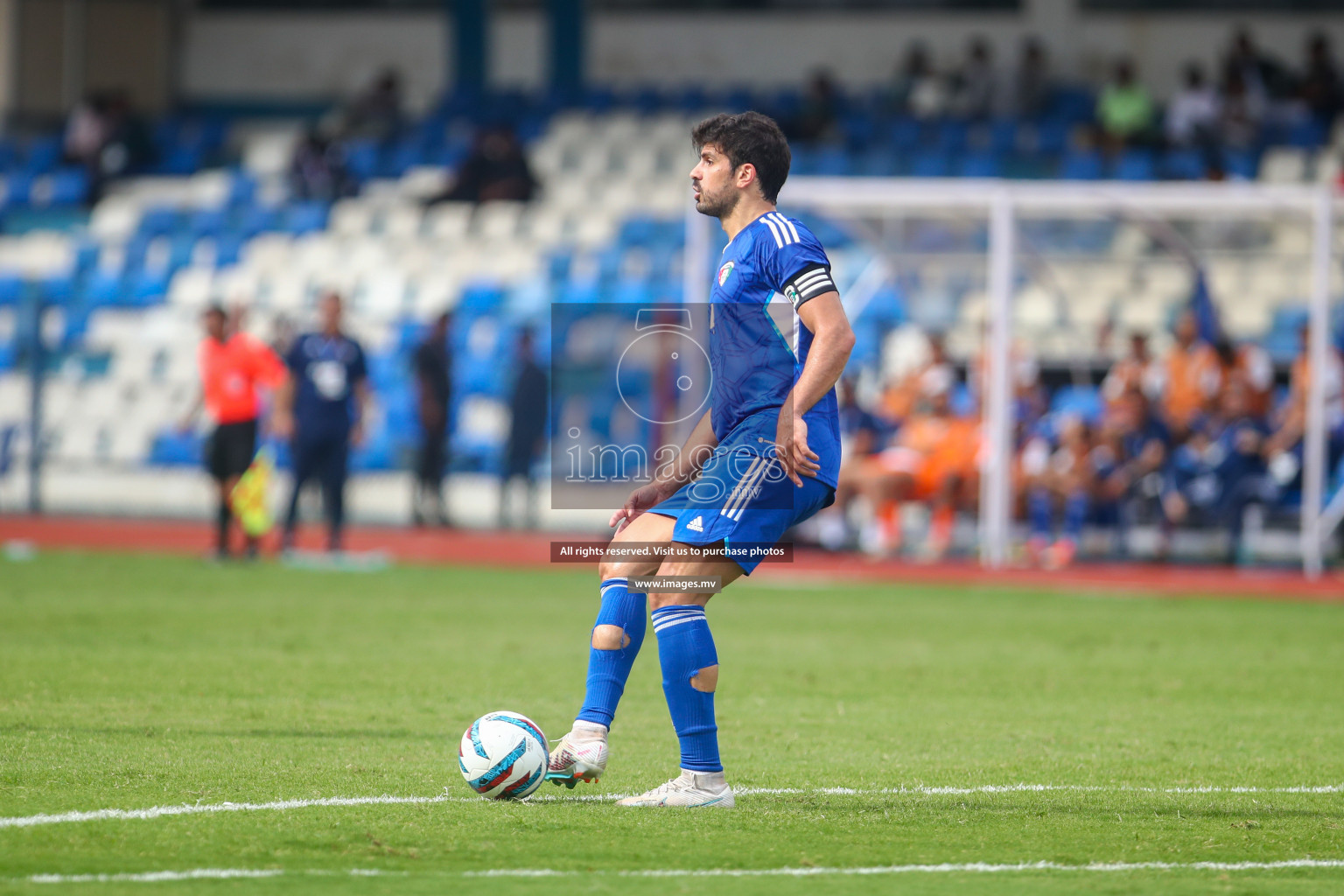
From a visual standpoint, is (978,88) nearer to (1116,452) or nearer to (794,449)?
(1116,452)

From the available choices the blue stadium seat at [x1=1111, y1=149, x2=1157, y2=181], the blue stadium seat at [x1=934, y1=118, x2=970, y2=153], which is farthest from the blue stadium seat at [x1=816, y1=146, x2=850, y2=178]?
the blue stadium seat at [x1=1111, y1=149, x2=1157, y2=181]

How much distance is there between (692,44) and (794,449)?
72.2 feet

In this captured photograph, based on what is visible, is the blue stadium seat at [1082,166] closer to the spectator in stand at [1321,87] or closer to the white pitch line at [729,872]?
the spectator in stand at [1321,87]

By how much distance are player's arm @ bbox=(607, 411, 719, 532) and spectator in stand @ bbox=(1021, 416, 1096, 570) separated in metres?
10.5

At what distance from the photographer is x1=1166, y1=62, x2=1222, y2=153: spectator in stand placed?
2120cm

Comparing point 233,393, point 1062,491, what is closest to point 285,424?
point 233,393

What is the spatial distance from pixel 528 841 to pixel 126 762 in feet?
5.93

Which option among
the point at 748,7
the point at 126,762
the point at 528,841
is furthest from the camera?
the point at 748,7

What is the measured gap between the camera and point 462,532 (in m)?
18.3

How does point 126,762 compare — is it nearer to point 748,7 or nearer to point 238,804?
point 238,804

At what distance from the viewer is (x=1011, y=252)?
604 inches

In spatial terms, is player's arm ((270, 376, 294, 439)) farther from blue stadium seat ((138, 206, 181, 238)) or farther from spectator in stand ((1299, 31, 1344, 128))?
spectator in stand ((1299, 31, 1344, 128))

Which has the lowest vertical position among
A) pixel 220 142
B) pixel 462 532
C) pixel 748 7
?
pixel 462 532

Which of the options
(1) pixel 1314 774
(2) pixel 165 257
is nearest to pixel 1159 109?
(2) pixel 165 257
